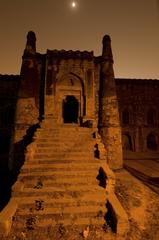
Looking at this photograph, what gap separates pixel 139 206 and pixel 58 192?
137 inches

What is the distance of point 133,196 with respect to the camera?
880 cm

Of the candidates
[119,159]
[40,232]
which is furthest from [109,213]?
[119,159]

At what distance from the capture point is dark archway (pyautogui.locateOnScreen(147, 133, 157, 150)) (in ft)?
83.9

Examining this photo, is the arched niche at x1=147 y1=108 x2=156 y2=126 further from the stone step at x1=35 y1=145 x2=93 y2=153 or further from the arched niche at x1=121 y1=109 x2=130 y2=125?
the stone step at x1=35 y1=145 x2=93 y2=153

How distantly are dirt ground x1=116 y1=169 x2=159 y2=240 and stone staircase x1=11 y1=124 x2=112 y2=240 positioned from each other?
114cm

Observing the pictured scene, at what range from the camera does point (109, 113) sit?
14836 mm

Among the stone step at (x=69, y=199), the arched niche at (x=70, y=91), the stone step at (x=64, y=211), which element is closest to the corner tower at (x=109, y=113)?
the arched niche at (x=70, y=91)

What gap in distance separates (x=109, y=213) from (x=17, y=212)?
320 centimetres

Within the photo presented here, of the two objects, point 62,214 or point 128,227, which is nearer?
point 128,227

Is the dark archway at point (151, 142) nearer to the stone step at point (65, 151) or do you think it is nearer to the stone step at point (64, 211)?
the stone step at point (65, 151)

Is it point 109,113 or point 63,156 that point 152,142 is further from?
point 63,156

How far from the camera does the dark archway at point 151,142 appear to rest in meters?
25.6

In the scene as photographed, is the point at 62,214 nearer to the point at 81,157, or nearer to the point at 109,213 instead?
the point at 109,213

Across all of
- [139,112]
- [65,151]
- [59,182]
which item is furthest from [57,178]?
[139,112]
